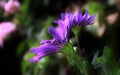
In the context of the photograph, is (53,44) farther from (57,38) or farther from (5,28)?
(5,28)

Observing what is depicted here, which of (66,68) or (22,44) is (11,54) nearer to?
(22,44)

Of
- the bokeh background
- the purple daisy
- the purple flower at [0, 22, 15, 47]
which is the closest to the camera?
the purple daisy

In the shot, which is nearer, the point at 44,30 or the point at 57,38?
the point at 57,38

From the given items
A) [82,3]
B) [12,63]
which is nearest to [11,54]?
[12,63]

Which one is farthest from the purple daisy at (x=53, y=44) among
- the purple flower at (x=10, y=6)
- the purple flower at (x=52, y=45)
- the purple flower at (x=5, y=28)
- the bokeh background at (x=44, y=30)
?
the purple flower at (x=5, y=28)

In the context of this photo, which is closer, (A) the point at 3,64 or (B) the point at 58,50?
(B) the point at 58,50

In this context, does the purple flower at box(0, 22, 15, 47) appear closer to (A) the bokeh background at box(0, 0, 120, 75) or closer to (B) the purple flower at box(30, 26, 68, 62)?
(A) the bokeh background at box(0, 0, 120, 75)

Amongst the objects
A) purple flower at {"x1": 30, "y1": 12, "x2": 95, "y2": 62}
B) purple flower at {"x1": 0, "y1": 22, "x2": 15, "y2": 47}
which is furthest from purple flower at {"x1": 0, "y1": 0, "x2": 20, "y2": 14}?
purple flower at {"x1": 30, "y1": 12, "x2": 95, "y2": 62}

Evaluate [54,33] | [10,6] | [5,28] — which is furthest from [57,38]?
[5,28]
